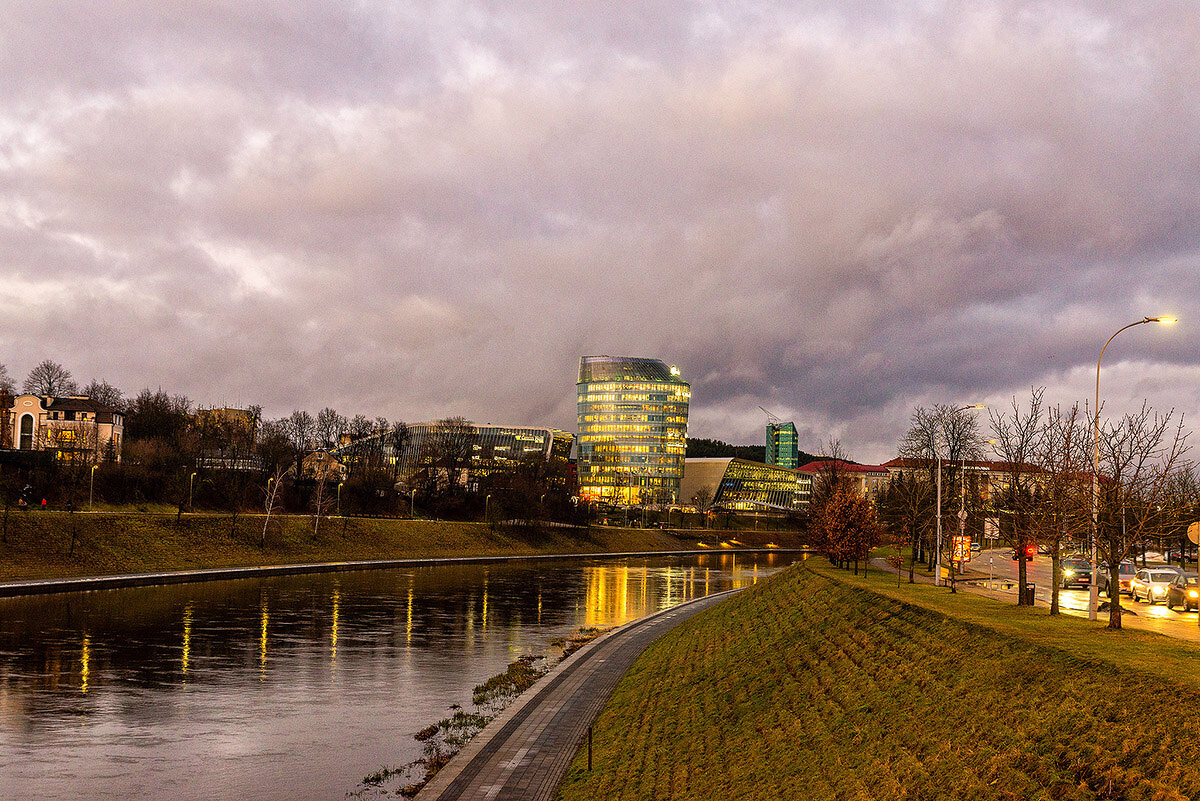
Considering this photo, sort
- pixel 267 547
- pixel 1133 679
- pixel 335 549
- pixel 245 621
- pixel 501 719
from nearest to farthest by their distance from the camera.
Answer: pixel 1133 679 → pixel 501 719 → pixel 245 621 → pixel 267 547 → pixel 335 549

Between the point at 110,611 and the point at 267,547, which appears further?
the point at 267,547

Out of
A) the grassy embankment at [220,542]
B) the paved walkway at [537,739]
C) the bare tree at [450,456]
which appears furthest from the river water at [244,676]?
the bare tree at [450,456]

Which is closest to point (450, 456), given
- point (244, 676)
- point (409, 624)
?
point (409, 624)

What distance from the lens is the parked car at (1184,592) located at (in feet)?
97.3

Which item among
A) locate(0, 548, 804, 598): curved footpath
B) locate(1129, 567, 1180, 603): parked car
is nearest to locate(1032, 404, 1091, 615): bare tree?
locate(1129, 567, 1180, 603): parked car

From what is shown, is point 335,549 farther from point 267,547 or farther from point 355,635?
point 355,635

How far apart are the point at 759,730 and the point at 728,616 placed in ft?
→ 67.3

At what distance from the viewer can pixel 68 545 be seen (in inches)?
2352

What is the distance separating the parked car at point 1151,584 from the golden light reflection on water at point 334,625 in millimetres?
33567

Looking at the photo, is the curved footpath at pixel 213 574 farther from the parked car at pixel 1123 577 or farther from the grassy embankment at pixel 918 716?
the parked car at pixel 1123 577

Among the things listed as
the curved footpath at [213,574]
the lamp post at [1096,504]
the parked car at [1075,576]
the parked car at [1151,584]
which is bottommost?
the curved footpath at [213,574]

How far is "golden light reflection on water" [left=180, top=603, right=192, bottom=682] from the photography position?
3116 centimetres

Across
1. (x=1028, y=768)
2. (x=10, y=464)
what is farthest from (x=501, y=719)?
(x=10, y=464)

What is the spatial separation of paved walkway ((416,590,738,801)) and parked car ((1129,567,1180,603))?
22.8 meters
